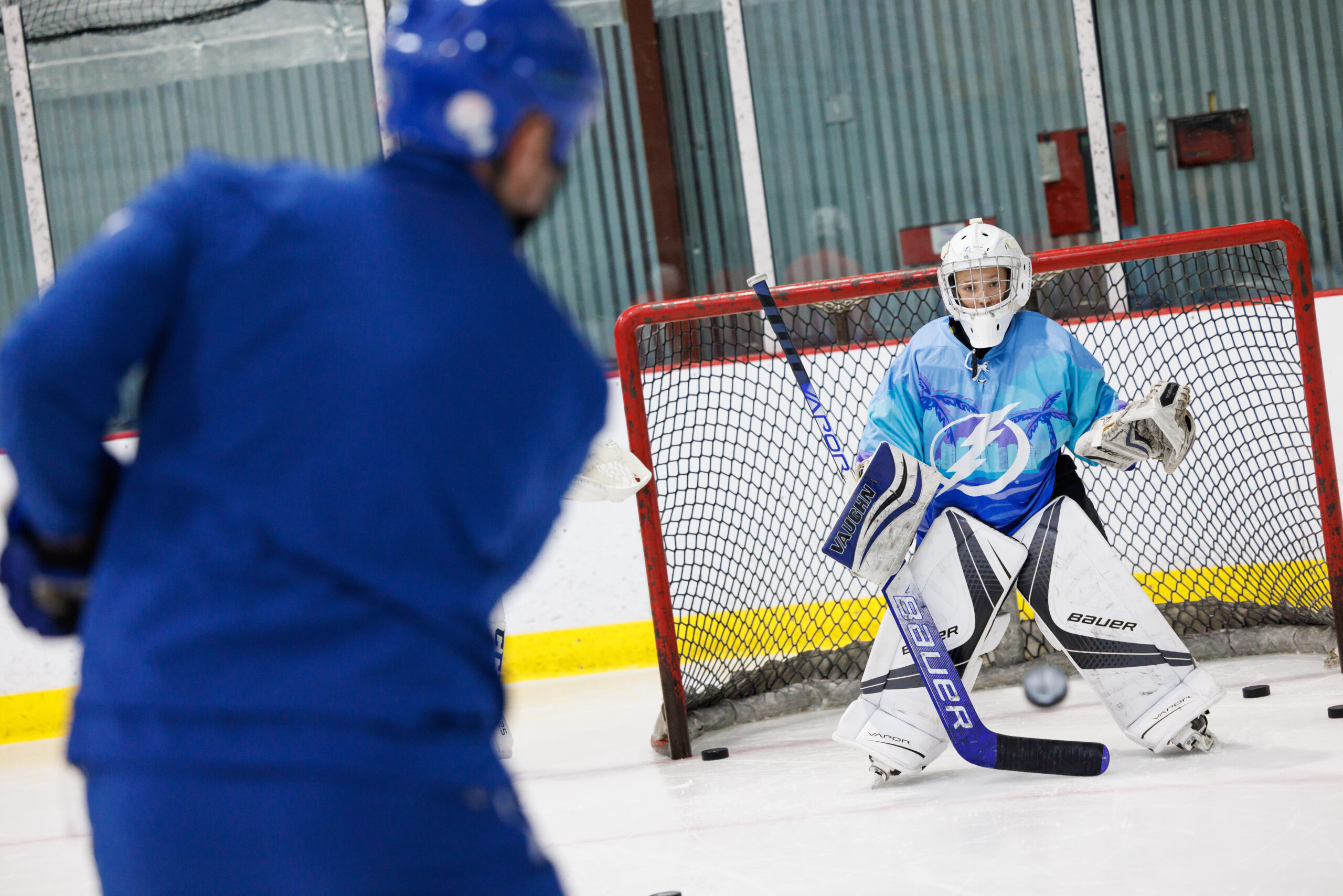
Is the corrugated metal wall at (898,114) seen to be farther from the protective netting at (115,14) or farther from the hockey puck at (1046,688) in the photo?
the hockey puck at (1046,688)

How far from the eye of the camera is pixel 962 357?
2895mm

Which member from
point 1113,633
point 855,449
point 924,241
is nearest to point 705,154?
point 924,241

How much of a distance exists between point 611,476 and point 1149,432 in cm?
118

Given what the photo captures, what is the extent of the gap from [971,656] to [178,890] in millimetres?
2327

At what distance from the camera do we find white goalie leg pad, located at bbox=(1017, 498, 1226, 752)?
2721 millimetres

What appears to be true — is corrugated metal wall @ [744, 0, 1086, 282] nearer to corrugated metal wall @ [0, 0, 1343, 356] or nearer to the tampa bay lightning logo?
corrugated metal wall @ [0, 0, 1343, 356]

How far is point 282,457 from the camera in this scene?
714 mm

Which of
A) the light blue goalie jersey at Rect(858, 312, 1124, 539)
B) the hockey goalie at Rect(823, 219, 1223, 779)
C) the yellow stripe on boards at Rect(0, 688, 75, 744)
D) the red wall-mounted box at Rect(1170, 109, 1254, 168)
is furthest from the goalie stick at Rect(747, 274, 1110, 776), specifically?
the yellow stripe on boards at Rect(0, 688, 75, 744)

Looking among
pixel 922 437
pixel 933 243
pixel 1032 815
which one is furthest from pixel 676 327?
pixel 1032 815

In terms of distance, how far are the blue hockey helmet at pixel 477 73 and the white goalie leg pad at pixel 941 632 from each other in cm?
216

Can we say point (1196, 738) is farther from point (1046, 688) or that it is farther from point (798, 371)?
point (798, 371)

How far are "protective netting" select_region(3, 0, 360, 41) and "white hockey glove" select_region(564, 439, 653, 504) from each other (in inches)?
126

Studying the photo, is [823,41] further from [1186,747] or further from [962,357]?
[1186,747]

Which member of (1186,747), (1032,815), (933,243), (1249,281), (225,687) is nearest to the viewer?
(225,687)
